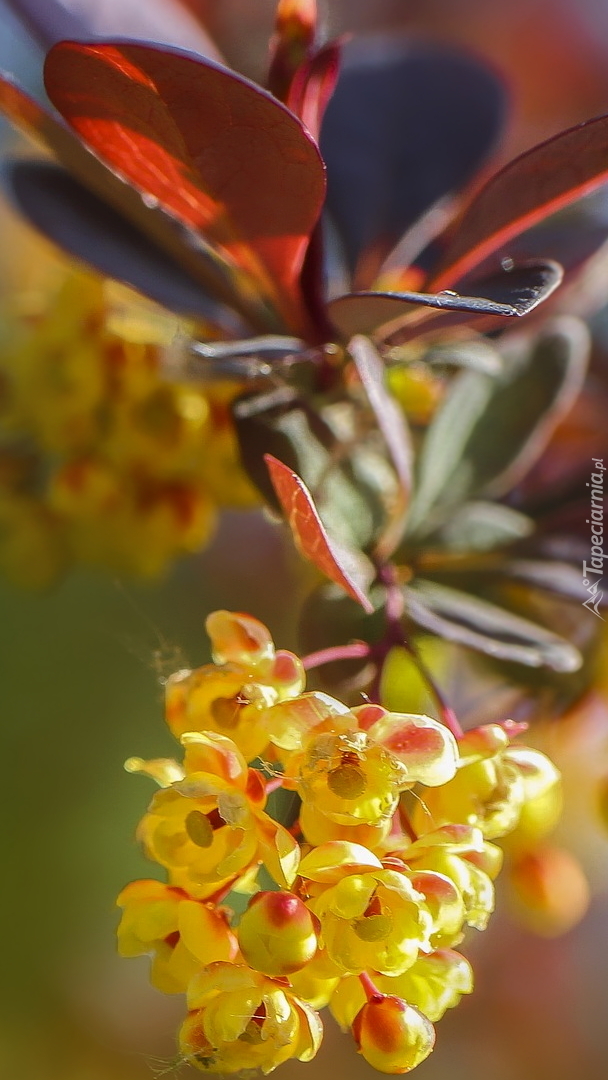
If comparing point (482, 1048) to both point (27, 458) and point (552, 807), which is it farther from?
point (27, 458)

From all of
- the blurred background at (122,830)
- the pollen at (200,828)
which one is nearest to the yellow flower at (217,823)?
the pollen at (200,828)

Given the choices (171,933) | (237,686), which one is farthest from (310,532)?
(171,933)

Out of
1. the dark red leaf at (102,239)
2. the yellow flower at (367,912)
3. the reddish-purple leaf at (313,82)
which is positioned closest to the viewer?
the yellow flower at (367,912)

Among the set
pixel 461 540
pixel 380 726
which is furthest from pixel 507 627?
pixel 380 726

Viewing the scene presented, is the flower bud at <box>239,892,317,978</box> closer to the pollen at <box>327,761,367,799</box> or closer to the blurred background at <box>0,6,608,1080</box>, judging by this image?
the pollen at <box>327,761,367,799</box>

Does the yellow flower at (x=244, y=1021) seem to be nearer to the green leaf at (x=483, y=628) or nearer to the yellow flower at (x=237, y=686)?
the yellow flower at (x=237, y=686)

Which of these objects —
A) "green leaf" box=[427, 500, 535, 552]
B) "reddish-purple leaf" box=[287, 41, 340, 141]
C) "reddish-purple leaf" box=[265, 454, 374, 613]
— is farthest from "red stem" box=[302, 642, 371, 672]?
"reddish-purple leaf" box=[287, 41, 340, 141]
